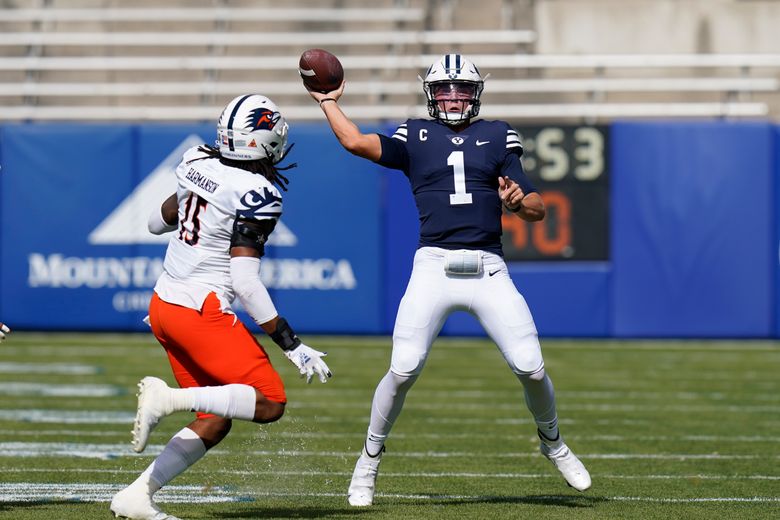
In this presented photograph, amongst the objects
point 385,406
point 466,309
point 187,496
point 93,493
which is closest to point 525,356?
point 466,309

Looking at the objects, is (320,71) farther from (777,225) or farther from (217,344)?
(777,225)

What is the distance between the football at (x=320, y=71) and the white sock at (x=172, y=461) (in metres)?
1.43

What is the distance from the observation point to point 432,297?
515 cm

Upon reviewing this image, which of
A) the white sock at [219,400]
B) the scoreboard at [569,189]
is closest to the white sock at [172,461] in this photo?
the white sock at [219,400]

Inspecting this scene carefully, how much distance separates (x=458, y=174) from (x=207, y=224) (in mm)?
1085

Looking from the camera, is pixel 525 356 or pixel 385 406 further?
pixel 385 406

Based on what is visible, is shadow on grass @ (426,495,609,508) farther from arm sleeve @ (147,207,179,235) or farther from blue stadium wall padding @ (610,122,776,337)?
blue stadium wall padding @ (610,122,776,337)

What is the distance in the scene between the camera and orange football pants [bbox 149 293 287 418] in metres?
4.65

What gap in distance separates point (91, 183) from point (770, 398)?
7.09m

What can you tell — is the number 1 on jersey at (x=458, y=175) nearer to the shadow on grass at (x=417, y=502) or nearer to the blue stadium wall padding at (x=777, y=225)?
the shadow on grass at (x=417, y=502)

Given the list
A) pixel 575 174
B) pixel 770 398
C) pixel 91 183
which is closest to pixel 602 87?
pixel 575 174

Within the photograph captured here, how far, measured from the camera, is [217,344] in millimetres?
4652

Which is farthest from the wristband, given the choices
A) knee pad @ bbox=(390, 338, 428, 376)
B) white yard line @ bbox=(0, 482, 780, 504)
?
white yard line @ bbox=(0, 482, 780, 504)

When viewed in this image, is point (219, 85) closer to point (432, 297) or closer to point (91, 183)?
point (91, 183)
